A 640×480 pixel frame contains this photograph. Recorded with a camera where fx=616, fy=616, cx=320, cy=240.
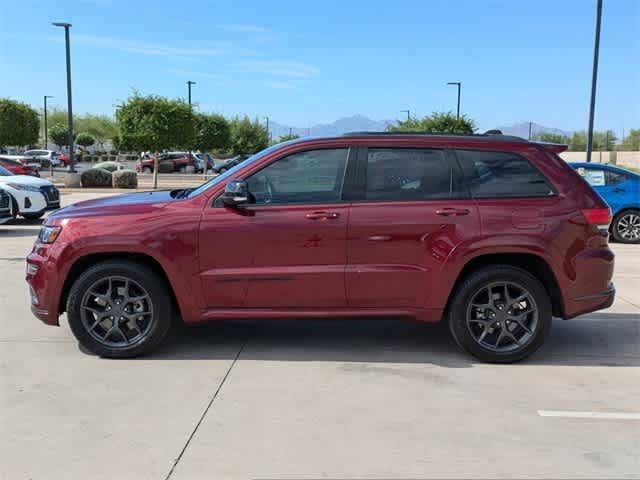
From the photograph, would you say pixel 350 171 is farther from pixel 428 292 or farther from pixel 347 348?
pixel 347 348

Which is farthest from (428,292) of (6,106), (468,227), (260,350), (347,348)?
(6,106)

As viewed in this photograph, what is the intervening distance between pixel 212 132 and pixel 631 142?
222ft

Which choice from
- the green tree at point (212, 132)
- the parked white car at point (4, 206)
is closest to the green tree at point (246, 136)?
the green tree at point (212, 132)

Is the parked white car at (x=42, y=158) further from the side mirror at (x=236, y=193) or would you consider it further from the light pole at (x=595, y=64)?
the side mirror at (x=236, y=193)

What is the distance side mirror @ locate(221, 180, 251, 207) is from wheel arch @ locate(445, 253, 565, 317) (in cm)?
182

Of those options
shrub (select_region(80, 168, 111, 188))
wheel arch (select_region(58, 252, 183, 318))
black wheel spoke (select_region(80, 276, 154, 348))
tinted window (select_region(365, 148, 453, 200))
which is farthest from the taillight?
shrub (select_region(80, 168, 111, 188))

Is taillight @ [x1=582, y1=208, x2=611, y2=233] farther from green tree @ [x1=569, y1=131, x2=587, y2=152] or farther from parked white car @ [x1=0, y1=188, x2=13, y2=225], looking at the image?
green tree @ [x1=569, y1=131, x2=587, y2=152]

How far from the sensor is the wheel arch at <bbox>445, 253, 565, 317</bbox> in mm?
5004

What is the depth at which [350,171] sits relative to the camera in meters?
5.00

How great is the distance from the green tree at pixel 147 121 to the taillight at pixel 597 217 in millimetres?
23917

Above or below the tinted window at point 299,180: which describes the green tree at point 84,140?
above

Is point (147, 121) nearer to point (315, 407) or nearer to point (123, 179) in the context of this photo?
point (123, 179)

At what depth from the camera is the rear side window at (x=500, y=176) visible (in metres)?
5.00

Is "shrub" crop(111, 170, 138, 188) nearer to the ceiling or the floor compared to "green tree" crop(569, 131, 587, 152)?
nearer to the floor
